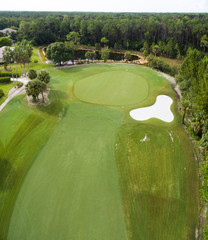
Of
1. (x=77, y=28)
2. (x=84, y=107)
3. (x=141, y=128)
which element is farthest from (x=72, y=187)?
(x=77, y=28)

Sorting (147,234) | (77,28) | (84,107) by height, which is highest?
(77,28)

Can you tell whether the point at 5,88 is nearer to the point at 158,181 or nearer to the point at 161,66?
the point at 158,181

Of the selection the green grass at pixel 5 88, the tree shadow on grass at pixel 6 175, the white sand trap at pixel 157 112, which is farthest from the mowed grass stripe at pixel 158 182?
the green grass at pixel 5 88

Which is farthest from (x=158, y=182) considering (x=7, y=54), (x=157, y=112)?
(x=7, y=54)

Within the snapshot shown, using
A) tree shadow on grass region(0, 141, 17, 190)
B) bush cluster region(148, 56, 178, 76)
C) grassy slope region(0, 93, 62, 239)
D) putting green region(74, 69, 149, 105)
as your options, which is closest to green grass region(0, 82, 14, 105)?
grassy slope region(0, 93, 62, 239)

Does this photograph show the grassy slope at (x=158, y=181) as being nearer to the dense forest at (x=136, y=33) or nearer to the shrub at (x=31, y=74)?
the shrub at (x=31, y=74)

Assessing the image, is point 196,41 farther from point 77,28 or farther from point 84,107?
point 84,107

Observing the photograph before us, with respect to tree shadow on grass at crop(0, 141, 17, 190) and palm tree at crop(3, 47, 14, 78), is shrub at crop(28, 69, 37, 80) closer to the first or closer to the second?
palm tree at crop(3, 47, 14, 78)
